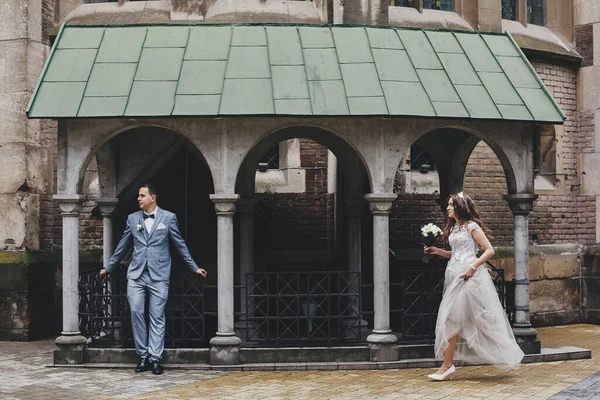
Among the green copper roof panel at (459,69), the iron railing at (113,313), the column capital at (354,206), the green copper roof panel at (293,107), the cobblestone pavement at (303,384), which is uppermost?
the green copper roof panel at (459,69)

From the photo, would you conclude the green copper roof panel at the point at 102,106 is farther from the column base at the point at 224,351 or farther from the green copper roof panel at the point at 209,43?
the column base at the point at 224,351

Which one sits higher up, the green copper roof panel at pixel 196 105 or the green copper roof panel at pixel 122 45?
the green copper roof panel at pixel 122 45

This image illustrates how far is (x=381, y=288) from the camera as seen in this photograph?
1053cm

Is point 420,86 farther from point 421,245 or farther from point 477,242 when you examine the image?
point 421,245

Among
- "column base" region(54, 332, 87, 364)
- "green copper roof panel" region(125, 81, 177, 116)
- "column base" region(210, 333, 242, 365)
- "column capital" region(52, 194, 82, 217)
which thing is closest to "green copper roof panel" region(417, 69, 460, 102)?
"green copper roof panel" region(125, 81, 177, 116)

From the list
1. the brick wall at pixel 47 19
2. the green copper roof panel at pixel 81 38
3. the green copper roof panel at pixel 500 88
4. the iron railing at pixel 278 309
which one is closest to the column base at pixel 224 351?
the iron railing at pixel 278 309

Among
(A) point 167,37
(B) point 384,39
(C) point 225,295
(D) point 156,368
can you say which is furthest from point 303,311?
(A) point 167,37

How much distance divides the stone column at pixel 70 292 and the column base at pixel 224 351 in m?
1.53

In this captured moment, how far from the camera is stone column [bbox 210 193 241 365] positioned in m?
10.2

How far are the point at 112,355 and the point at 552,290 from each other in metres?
8.28

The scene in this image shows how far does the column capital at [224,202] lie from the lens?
34.2 ft

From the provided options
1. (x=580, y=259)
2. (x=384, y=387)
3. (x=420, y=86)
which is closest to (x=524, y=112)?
(x=420, y=86)

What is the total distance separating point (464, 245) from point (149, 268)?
3.49 metres

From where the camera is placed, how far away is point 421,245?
14406 mm
